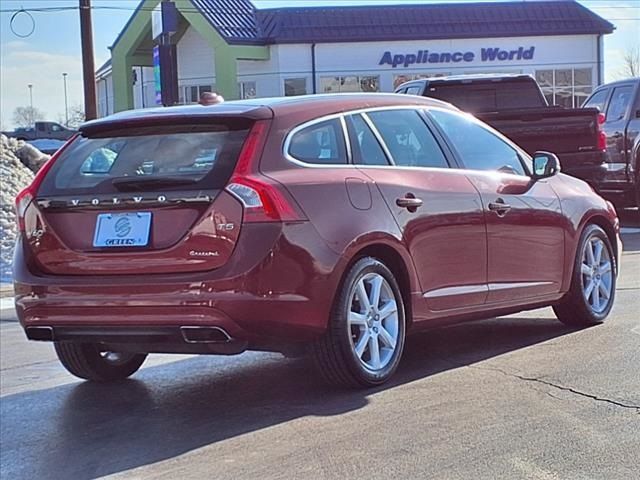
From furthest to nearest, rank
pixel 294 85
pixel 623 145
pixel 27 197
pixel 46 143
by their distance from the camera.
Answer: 1. pixel 46 143
2. pixel 294 85
3. pixel 623 145
4. pixel 27 197

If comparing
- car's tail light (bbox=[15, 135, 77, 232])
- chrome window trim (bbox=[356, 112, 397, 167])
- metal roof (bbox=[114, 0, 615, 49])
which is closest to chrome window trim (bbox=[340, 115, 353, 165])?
chrome window trim (bbox=[356, 112, 397, 167])

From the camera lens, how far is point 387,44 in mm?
41500

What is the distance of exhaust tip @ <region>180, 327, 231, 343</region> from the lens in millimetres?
5070

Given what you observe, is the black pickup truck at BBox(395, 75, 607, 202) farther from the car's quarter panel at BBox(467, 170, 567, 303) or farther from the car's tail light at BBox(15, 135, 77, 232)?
the car's tail light at BBox(15, 135, 77, 232)

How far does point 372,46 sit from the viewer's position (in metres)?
41.6

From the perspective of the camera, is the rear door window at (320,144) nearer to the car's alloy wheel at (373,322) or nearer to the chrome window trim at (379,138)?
the chrome window trim at (379,138)

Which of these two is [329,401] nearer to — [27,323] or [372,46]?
[27,323]

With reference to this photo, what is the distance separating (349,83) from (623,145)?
27341mm

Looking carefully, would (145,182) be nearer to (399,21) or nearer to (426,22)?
(399,21)

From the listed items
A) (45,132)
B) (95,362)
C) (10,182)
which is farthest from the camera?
(45,132)

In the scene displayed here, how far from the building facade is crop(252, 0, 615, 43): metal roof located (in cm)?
4

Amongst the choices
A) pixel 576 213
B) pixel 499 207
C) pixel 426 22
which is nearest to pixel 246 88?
pixel 426 22

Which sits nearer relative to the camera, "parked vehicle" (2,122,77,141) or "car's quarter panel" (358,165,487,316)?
"car's quarter panel" (358,165,487,316)

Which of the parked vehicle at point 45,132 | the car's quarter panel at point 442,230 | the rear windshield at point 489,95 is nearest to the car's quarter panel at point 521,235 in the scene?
the car's quarter panel at point 442,230
